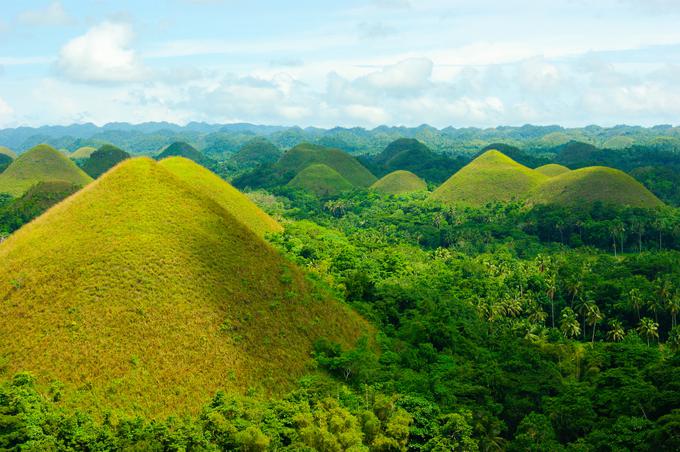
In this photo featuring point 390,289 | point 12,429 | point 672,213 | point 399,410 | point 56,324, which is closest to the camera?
point 12,429

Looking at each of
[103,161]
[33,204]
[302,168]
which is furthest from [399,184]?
[103,161]

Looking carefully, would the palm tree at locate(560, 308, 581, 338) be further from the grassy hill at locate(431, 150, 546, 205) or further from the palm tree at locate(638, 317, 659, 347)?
the grassy hill at locate(431, 150, 546, 205)

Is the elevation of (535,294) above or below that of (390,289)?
below

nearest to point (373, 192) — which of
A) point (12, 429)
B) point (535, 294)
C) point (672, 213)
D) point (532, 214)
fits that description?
point (532, 214)

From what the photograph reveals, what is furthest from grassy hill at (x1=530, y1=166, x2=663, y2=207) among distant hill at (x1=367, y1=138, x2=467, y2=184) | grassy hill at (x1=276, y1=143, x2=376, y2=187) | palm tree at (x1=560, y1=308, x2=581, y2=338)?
grassy hill at (x1=276, y1=143, x2=376, y2=187)

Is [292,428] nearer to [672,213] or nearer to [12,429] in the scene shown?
[12,429]

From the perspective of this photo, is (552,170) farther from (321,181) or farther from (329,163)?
(329,163)
